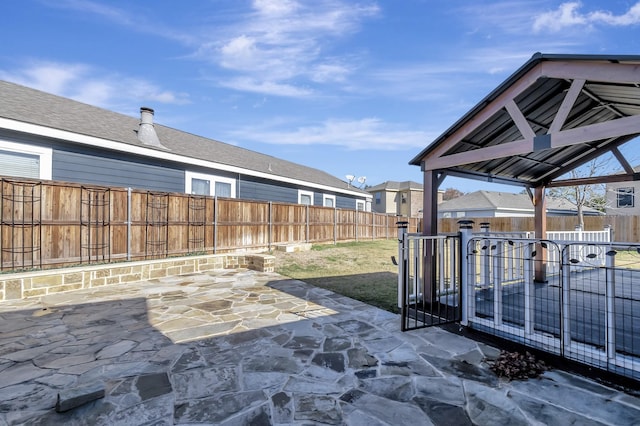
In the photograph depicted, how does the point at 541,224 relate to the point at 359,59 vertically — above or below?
below

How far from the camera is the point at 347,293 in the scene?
18.7 feet

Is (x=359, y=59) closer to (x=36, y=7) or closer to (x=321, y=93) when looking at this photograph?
(x=321, y=93)

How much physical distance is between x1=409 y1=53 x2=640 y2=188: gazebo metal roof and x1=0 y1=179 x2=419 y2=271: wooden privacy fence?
6.48 meters

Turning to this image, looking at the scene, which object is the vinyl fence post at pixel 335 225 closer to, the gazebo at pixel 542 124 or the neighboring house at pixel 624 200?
the gazebo at pixel 542 124

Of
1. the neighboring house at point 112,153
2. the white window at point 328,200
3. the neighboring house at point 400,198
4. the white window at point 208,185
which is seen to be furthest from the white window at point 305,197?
the neighboring house at point 400,198

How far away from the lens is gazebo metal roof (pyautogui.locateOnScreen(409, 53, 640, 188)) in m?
2.64

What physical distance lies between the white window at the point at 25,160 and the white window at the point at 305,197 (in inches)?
351

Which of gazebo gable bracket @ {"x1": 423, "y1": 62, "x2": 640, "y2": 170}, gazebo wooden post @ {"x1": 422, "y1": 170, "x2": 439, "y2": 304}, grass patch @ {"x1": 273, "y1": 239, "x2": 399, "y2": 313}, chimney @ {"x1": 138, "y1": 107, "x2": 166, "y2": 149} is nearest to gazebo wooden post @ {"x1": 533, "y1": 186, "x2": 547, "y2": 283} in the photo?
gazebo gable bracket @ {"x1": 423, "y1": 62, "x2": 640, "y2": 170}

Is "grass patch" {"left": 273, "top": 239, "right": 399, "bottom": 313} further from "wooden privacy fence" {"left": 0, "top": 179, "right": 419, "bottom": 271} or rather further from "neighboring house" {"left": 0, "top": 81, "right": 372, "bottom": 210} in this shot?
"neighboring house" {"left": 0, "top": 81, "right": 372, "bottom": 210}

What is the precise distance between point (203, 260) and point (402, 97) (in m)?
9.23

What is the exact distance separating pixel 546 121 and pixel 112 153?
9.63 m

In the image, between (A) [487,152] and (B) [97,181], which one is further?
(B) [97,181]

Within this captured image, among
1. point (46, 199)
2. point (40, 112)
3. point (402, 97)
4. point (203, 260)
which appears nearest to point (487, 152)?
point (203, 260)

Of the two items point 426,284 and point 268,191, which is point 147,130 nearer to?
point 268,191
